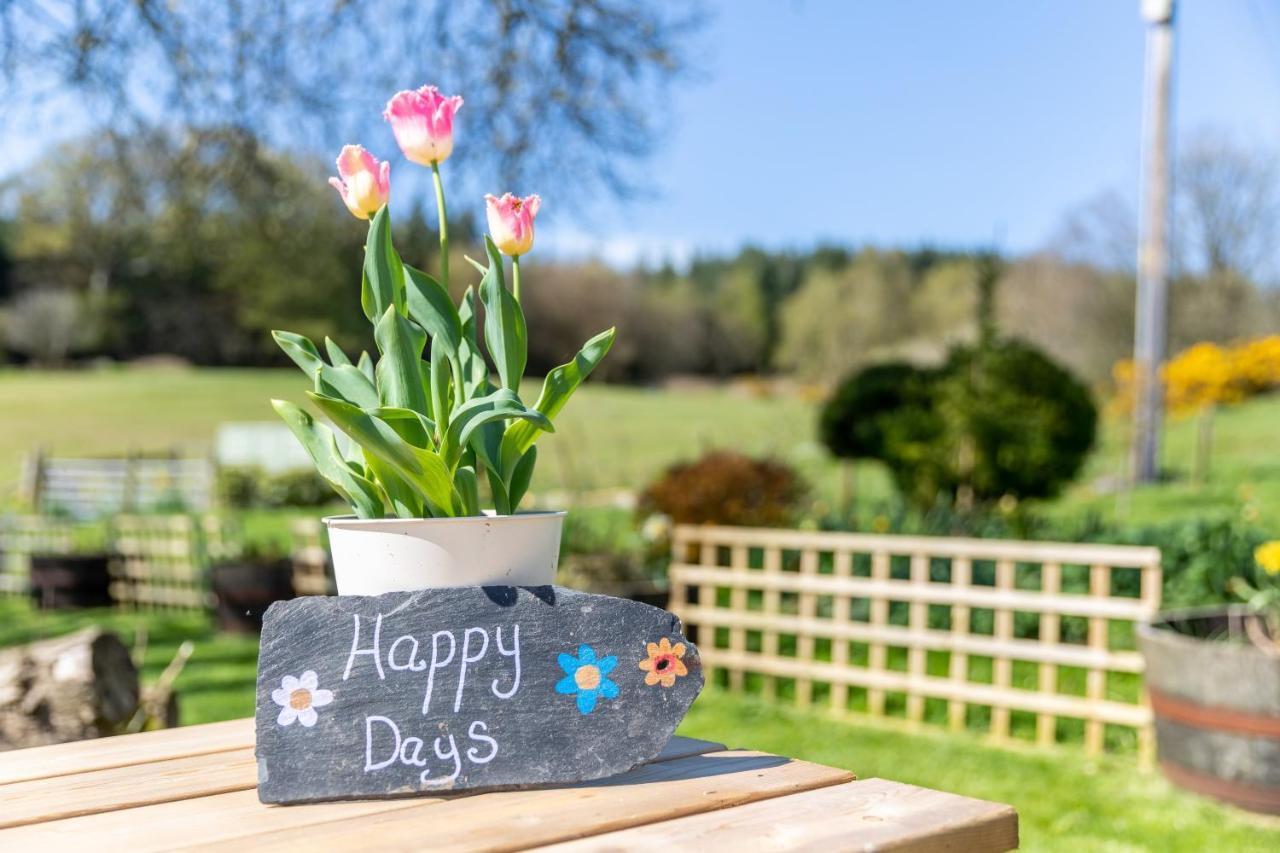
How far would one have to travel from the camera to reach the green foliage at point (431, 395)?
45.3 inches

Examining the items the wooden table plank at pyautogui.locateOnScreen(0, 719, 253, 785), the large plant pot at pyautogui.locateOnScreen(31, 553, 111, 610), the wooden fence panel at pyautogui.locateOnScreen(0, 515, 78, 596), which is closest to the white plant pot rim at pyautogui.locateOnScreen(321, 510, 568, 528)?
the wooden table plank at pyautogui.locateOnScreen(0, 719, 253, 785)

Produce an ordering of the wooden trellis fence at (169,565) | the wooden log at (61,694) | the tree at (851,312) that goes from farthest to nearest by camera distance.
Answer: the tree at (851,312), the wooden trellis fence at (169,565), the wooden log at (61,694)

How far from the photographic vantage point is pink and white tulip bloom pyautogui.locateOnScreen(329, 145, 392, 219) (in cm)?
121

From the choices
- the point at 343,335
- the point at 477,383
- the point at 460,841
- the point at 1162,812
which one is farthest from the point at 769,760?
the point at 343,335

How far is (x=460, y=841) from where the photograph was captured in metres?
Answer: 0.90

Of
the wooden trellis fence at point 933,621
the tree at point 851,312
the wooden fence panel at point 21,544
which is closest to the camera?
the wooden trellis fence at point 933,621

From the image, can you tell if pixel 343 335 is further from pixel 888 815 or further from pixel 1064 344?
pixel 888 815

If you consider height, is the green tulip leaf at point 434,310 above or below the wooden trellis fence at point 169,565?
above

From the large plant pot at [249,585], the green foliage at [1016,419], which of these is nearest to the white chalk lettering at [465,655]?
the large plant pot at [249,585]

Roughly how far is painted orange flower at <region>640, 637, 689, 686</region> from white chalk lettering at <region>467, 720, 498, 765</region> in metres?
0.16

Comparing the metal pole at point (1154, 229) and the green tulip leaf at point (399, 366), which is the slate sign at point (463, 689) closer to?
the green tulip leaf at point (399, 366)

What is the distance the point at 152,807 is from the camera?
40.3 inches

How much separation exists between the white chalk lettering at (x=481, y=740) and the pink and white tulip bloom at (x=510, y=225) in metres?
0.50

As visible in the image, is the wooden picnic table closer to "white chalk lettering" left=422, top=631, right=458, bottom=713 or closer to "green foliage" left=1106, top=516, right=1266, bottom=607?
"white chalk lettering" left=422, top=631, right=458, bottom=713
